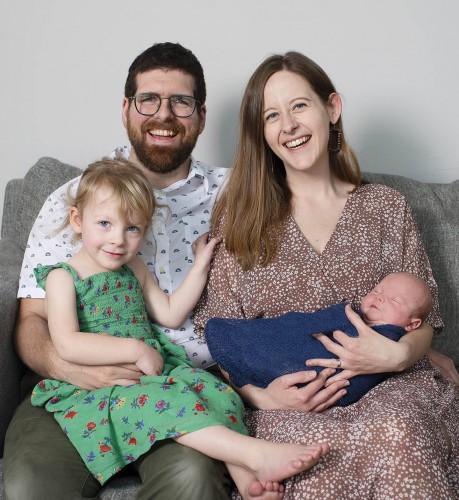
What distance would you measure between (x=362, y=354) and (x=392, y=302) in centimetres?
18

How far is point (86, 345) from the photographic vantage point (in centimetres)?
198

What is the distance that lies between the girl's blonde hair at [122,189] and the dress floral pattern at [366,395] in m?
0.31

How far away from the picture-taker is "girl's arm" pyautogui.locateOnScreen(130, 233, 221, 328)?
88.2 inches

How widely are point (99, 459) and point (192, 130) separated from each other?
1038 mm

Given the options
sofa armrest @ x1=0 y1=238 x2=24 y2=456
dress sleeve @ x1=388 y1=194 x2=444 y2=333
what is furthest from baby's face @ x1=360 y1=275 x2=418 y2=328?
A: sofa armrest @ x1=0 y1=238 x2=24 y2=456

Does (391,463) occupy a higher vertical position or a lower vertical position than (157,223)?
lower

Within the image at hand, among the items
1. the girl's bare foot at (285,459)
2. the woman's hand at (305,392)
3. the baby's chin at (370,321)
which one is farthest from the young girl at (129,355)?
the baby's chin at (370,321)

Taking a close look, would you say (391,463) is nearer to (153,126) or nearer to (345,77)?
(153,126)

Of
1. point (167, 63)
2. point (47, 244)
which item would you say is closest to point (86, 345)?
point (47, 244)

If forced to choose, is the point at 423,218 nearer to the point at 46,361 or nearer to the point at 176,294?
the point at 176,294

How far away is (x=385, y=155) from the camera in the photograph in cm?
288

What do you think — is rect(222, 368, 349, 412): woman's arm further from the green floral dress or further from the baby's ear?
the baby's ear

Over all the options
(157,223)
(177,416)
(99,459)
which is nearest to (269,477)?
(177,416)

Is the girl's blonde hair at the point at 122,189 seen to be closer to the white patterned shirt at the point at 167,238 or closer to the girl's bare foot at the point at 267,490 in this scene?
the white patterned shirt at the point at 167,238
